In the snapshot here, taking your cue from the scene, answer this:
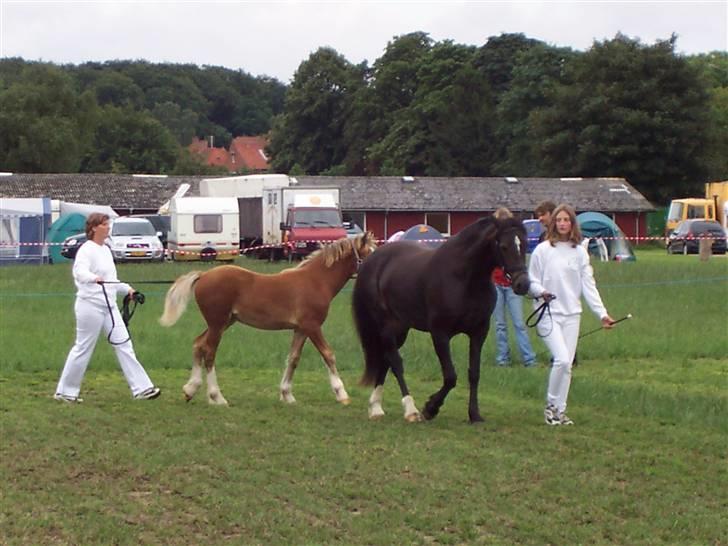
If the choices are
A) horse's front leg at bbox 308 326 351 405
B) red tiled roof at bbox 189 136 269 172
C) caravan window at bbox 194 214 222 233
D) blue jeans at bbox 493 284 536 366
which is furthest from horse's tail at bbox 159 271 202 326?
red tiled roof at bbox 189 136 269 172

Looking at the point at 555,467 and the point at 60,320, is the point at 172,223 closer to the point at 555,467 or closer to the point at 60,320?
the point at 60,320

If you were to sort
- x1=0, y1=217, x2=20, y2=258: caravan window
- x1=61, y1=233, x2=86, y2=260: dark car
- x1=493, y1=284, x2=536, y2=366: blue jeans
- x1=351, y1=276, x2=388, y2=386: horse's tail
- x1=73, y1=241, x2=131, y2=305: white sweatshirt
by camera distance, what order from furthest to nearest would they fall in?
x1=0, y1=217, x2=20, y2=258: caravan window → x1=61, y1=233, x2=86, y2=260: dark car → x1=493, y1=284, x2=536, y2=366: blue jeans → x1=73, y1=241, x2=131, y2=305: white sweatshirt → x1=351, y1=276, x2=388, y2=386: horse's tail

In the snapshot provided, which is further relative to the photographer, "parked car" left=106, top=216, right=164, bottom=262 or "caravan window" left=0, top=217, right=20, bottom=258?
"caravan window" left=0, top=217, right=20, bottom=258

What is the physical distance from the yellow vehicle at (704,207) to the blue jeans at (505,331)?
46.1m

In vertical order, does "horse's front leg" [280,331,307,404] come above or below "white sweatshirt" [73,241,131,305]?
below

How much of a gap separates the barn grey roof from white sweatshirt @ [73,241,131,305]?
53.5 metres

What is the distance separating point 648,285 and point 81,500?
22432mm

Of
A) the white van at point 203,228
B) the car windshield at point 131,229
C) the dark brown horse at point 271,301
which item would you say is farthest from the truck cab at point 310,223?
the dark brown horse at point 271,301

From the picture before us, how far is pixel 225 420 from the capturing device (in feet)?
35.7

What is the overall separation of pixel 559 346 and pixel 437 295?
1143mm

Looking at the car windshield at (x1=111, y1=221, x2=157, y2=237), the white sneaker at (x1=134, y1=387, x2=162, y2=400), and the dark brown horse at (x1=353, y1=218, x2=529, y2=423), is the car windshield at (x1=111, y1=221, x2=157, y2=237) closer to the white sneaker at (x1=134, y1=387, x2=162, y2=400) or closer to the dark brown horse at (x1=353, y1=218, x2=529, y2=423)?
the white sneaker at (x1=134, y1=387, x2=162, y2=400)

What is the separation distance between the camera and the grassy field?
6918mm

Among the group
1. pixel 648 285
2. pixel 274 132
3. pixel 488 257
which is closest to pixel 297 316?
pixel 488 257

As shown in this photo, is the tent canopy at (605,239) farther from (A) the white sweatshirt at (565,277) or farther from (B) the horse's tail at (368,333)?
(A) the white sweatshirt at (565,277)
